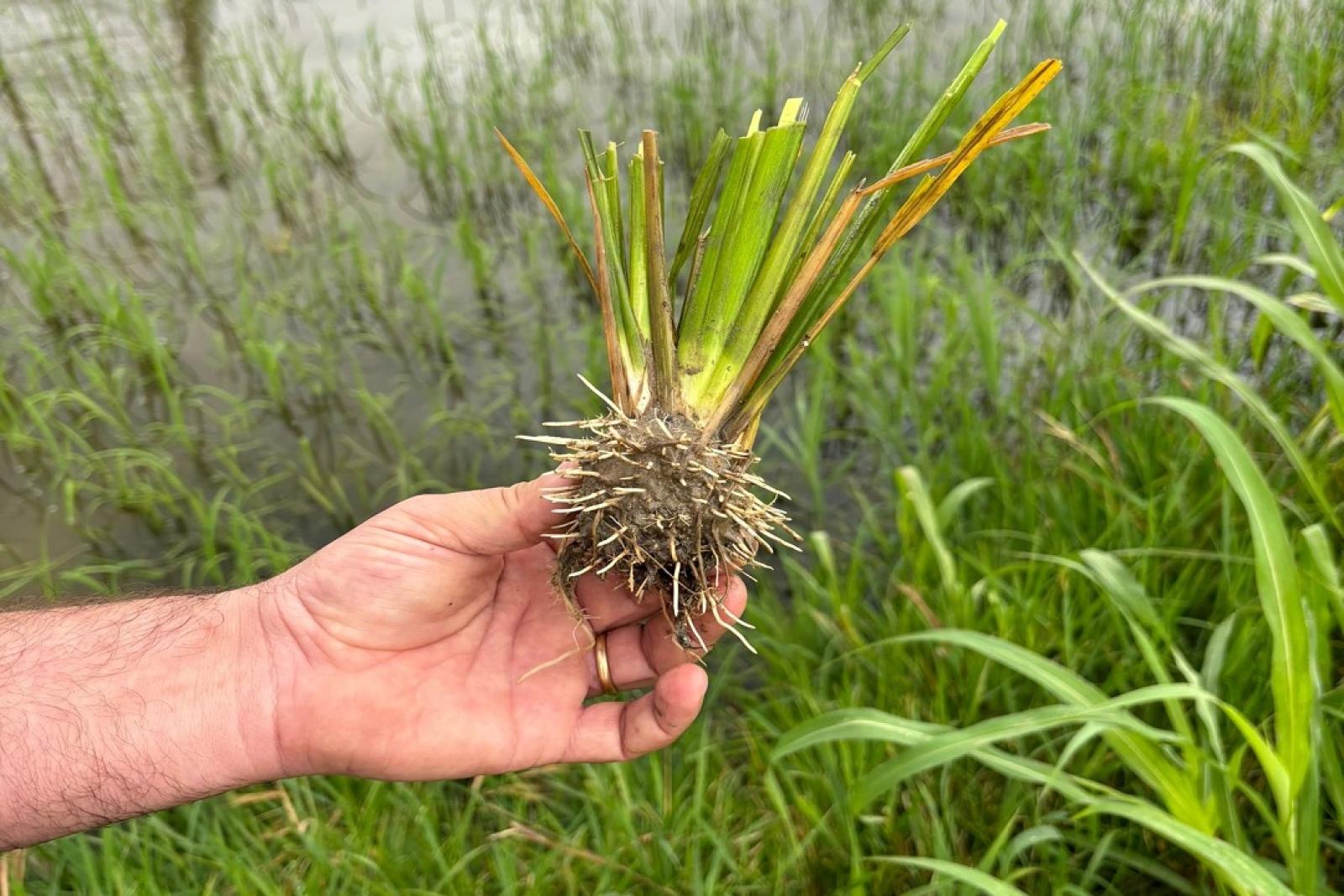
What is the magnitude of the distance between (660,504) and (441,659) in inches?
21.4

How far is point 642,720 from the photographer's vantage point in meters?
1.51

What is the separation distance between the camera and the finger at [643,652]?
1631 millimetres

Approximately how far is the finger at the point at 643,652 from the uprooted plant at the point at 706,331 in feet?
0.46

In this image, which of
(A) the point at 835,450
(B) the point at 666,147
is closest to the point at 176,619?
(A) the point at 835,450

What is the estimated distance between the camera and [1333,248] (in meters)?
1.60

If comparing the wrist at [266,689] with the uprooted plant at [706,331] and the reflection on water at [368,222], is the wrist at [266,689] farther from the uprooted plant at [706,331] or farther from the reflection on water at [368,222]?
the reflection on water at [368,222]

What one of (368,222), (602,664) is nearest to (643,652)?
(602,664)

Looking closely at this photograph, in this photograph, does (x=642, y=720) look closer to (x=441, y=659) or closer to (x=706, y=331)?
(x=441, y=659)

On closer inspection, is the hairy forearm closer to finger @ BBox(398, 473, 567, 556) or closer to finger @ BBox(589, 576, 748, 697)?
finger @ BBox(398, 473, 567, 556)

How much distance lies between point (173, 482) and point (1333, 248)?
2955mm

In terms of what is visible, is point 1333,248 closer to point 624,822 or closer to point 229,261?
point 624,822

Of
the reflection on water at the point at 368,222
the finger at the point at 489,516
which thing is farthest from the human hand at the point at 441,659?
the reflection on water at the point at 368,222

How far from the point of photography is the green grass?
4.98ft

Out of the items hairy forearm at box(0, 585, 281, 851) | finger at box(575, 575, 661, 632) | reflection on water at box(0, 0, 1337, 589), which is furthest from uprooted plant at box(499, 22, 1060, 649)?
reflection on water at box(0, 0, 1337, 589)
